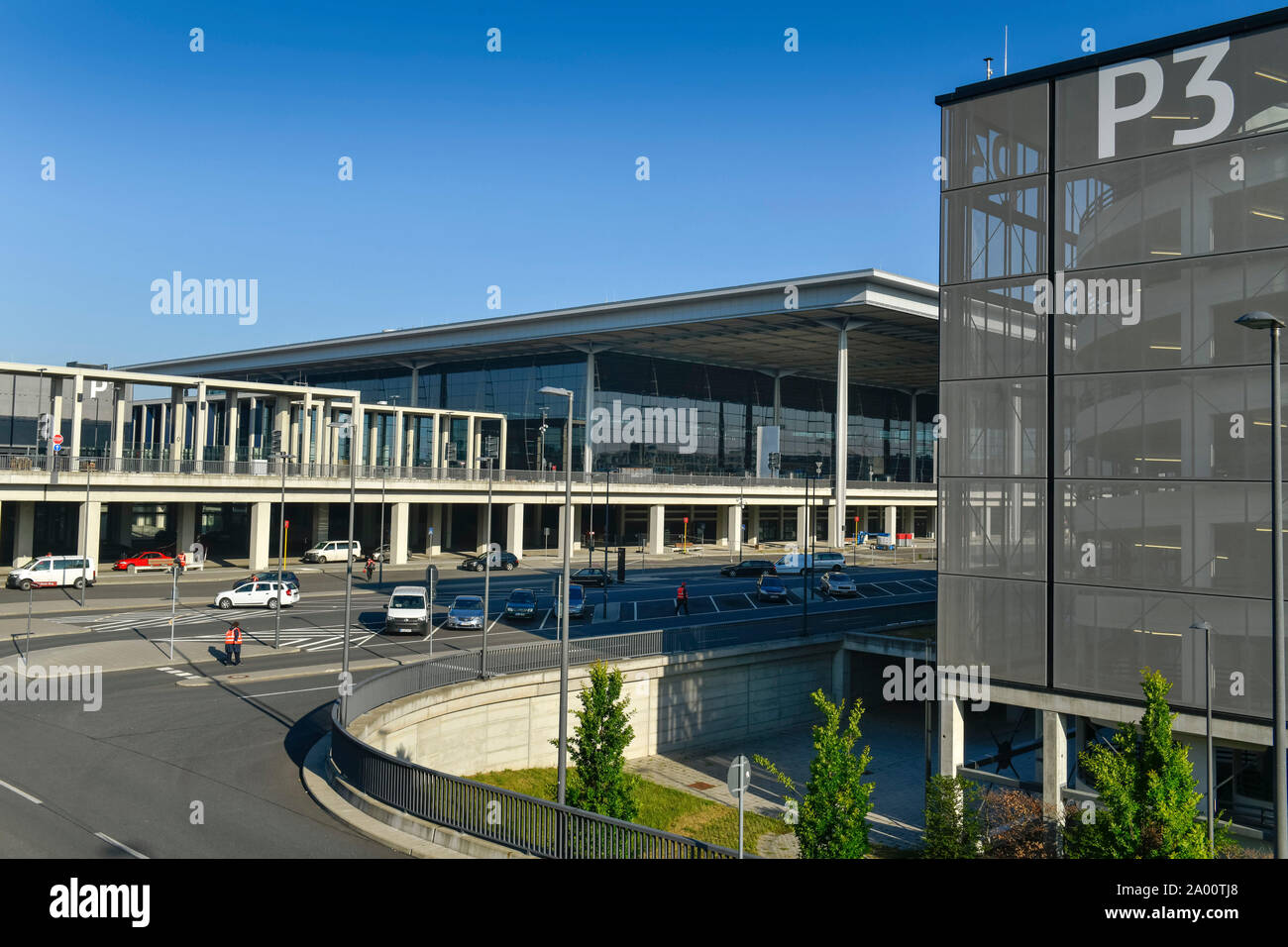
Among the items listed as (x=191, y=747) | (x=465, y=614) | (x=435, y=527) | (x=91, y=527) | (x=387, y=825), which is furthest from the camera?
(x=435, y=527)

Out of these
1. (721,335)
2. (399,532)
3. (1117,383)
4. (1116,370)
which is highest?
(721,335)

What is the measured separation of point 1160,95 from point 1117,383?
291 inches

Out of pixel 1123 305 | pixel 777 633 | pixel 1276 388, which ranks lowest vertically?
pixel 777 633

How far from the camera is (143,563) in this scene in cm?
5831

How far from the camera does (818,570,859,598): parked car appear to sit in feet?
187

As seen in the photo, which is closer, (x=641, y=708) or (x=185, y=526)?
(x=641, y=708)

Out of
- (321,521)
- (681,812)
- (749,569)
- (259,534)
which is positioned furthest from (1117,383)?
(321,521)

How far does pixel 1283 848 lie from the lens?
12422mm

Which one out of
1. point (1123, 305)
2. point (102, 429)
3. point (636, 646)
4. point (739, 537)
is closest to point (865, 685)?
point (636, 646)

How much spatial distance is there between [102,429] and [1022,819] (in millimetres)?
79621

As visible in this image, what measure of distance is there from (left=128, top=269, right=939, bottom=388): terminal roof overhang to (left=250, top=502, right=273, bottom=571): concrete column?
33404mm
